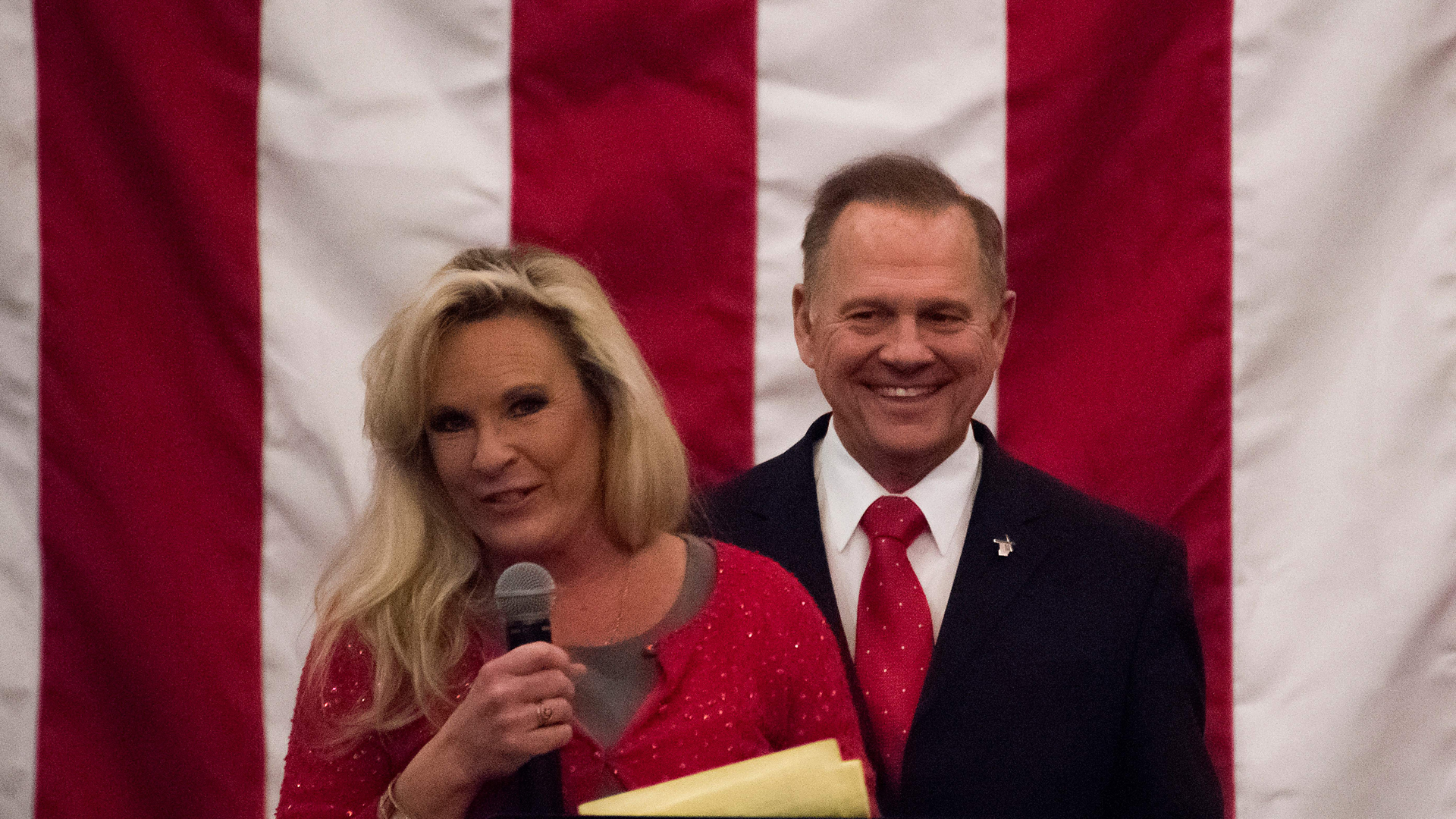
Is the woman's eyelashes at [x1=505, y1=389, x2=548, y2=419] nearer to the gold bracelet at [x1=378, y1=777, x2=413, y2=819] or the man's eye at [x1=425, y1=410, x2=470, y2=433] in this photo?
the man's eye at [x1=425, y1=410, x2=470, y2=433]

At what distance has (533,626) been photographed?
3.26ft

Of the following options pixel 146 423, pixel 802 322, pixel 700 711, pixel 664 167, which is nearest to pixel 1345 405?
pixel 802 322

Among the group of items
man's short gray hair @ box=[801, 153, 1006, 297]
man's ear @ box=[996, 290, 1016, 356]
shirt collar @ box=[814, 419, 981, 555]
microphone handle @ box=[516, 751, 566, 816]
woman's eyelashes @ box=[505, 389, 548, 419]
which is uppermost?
man's short gray hair @ box=[801, 153, 1006, 297]

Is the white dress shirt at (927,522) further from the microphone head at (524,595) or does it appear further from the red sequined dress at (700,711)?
the microphone head at (524,595)

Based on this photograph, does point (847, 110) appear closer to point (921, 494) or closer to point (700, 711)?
point (921, 494)

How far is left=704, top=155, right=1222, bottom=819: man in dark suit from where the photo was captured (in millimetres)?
1500

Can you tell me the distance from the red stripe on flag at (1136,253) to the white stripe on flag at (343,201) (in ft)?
2.53

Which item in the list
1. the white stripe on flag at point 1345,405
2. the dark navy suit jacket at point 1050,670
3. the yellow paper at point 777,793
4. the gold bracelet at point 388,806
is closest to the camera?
the yellow paper at point 777,793

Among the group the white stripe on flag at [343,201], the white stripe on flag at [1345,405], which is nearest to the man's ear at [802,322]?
the white stripe on flag at [343,201]

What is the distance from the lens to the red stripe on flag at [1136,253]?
1.88 metres

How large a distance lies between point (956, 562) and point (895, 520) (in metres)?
0.09

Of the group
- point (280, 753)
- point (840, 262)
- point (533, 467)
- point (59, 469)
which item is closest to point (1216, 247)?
point (840, 262)

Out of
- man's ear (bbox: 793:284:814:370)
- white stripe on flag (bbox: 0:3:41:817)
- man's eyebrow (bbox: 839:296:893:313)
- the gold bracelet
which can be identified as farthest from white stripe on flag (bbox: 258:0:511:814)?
the gold bracelet

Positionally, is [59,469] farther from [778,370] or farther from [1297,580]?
[1297,580]
